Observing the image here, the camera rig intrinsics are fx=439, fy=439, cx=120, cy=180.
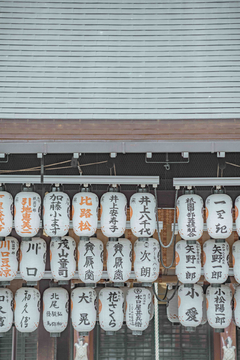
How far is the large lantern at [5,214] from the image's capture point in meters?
5.41

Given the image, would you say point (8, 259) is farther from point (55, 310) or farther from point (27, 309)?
point (55, 310)

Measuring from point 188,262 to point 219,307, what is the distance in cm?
73

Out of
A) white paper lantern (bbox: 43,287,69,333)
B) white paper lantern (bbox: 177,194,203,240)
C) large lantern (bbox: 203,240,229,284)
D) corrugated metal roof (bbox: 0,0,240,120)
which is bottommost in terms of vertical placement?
white paper lantern (bbox: 43,287,69,333)

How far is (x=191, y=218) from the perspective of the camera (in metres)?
5.47

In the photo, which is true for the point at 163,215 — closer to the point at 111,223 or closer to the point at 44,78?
the point at 111,223

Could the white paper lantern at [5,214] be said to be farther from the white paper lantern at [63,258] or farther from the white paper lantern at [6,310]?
the white paper lantern at [6,310]

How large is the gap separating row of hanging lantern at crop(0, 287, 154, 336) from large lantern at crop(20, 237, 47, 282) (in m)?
0.36

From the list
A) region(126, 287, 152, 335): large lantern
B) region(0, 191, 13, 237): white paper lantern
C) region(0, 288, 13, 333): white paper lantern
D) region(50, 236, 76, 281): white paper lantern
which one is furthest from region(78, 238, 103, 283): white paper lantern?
region(0, 288, 13, 333): white paper lantern

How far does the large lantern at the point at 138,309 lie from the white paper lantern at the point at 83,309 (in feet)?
1.54

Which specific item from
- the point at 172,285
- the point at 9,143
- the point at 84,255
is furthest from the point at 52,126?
the point at 172,285

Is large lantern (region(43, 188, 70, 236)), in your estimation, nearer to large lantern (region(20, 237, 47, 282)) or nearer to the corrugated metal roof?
large lantern (region(20, 237, 47, 282))

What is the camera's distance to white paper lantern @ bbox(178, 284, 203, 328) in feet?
19.0

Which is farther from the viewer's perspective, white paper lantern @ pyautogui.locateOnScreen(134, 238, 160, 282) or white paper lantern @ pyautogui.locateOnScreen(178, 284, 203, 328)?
white paper lantern @ pyautogui.locateOnScreen(178, 284, 203, 328)

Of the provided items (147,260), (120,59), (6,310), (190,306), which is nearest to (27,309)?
(6,310)
